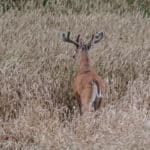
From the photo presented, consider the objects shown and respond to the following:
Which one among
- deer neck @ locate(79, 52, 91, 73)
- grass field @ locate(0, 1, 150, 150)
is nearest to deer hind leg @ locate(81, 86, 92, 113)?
grass field @ locate(0, 1, 150, 150)

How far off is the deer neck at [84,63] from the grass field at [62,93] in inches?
14.5

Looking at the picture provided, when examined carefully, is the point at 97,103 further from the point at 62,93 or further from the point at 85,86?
the point at 62,93

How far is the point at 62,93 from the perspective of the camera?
23.2ft

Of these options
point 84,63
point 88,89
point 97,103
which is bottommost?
point 97,103

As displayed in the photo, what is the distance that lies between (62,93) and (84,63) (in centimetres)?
43

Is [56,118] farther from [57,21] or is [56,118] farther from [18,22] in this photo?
[57,21]

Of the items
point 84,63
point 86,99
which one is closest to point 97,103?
point 86,99

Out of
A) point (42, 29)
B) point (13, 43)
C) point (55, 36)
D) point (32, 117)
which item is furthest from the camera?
point (42, 29)

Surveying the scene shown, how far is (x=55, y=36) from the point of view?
29.5 feet

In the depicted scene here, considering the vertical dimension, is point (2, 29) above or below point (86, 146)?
above

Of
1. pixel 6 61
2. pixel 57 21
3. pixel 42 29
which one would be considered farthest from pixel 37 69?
pixel 57 21

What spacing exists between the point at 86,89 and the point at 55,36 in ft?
8.56

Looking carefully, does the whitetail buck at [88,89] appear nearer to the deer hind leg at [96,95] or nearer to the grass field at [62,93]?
the deer hind leg at [96,95]

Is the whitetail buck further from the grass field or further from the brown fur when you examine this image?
the grass field
